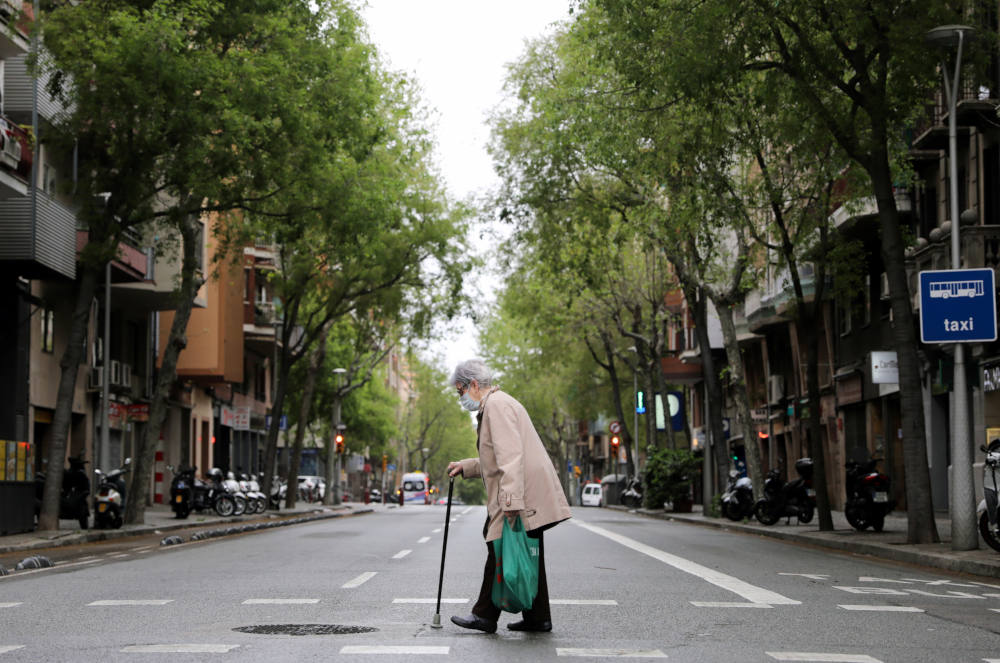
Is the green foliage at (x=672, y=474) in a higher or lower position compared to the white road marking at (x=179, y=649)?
higher

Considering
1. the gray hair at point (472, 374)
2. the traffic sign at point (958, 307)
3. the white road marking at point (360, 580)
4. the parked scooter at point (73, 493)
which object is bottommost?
the white road marking at point (360, 580)

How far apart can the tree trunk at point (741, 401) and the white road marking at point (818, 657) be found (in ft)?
75.2

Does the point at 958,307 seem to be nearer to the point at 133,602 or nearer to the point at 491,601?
the point at 491,601

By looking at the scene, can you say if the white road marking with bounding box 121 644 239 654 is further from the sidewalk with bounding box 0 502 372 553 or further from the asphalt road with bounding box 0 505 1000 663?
the sidewalk with bounding box 0 502 372 553

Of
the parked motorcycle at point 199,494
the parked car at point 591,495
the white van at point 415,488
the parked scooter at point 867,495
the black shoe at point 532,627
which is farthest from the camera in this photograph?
the white van at point 415,488

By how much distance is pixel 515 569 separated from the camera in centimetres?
822

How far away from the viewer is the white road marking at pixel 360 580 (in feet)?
A: 42.0

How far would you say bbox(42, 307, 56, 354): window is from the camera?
107 feet

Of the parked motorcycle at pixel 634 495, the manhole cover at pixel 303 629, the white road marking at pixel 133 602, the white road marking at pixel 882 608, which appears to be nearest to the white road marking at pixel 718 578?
the white road marking at pixel 882 608

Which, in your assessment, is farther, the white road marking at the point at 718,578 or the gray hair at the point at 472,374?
the white road marking at the point at 718,578

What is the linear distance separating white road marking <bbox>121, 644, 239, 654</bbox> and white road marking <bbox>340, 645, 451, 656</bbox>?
0.68 metres

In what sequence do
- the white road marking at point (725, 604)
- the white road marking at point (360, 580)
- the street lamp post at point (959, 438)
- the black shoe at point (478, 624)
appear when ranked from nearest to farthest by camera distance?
the black shoe at point (478, 624) → the white road marking at point (725, 604) → the white road marking at point (360, 580) → the street lamp post at point (959, 438)

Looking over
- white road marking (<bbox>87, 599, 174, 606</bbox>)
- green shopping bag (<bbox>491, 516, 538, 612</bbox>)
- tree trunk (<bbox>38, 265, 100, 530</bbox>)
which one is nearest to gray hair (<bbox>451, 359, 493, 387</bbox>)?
green shopping bag (<bbox>491, 516, 538, 612</bbox>)

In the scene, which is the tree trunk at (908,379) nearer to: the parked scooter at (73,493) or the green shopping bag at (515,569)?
the green shopping bag at (515,569)
